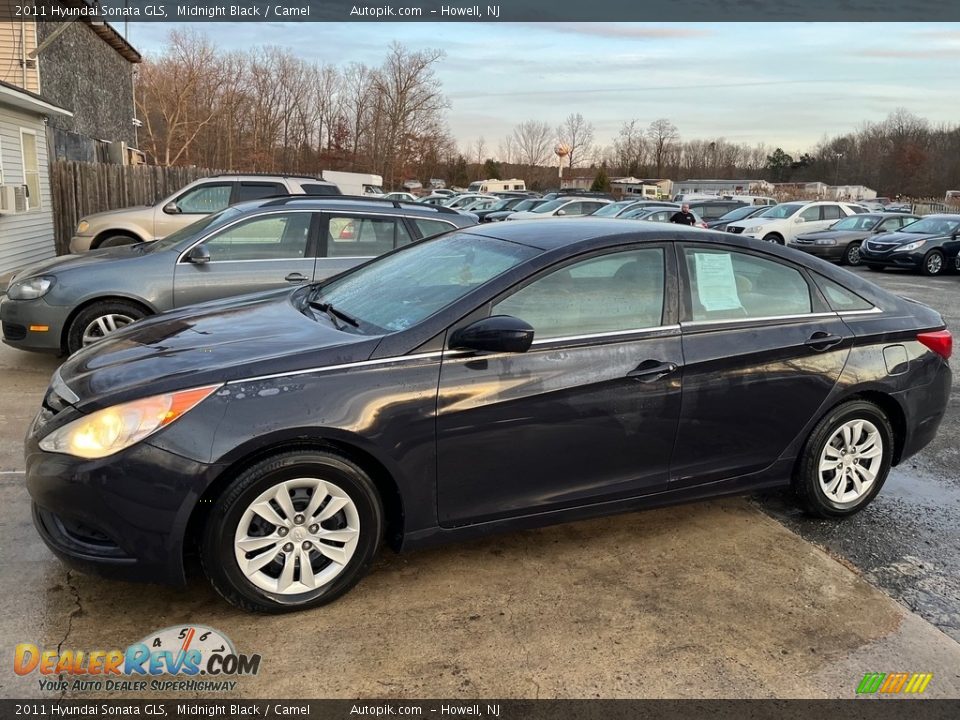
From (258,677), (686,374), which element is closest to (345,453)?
(258,677)

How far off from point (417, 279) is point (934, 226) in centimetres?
2008

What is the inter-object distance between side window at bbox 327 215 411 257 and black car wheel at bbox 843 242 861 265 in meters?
17.1

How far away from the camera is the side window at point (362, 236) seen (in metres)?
6.93

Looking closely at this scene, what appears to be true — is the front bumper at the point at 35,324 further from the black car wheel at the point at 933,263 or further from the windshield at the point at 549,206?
the windshield at the point at 549,206

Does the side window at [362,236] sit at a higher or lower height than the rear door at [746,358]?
higher

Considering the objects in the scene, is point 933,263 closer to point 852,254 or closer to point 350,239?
point 852,254

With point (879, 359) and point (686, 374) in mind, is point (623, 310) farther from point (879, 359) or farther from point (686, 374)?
point (879, 359)

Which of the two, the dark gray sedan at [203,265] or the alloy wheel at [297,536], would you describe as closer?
the alloy wheel at [297,536]

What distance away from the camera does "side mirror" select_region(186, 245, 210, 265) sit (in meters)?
6.40

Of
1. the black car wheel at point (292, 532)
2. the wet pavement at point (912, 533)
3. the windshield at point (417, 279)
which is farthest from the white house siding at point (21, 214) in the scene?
the wet pavement at point (912, 533)

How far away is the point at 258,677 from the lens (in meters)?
2.71

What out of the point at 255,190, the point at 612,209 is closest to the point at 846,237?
the point at 612,209

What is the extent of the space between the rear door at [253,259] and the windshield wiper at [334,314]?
259cm

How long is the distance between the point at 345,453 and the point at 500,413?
0.67 m
